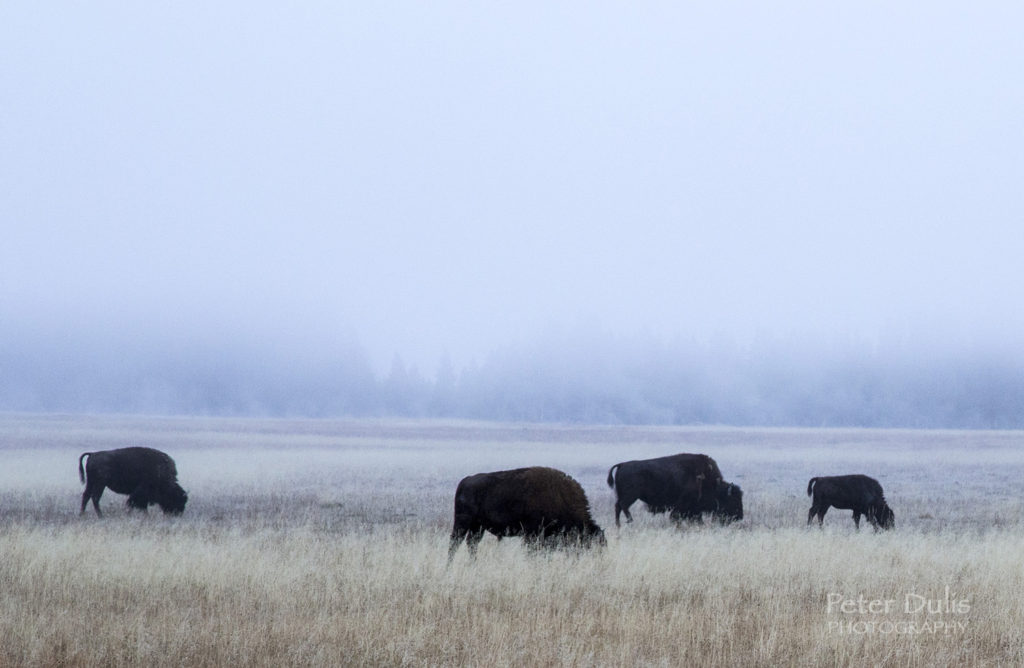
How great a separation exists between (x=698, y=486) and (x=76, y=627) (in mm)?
13160

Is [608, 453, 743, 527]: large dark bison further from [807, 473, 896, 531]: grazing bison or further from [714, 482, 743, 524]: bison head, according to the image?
[807, 473, 896, 531]: grazing bison

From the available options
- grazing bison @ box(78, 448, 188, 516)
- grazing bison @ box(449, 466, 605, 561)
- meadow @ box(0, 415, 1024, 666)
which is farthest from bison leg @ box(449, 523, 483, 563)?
grazing bison @ box(78, 448, 188, 516)

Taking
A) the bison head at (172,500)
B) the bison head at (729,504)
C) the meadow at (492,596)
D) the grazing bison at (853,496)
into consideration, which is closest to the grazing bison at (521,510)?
the meadow at (492,596)

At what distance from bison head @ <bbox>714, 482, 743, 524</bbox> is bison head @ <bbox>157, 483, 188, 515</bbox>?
36.1 feet

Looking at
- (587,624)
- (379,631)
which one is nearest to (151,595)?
Result: (379,631)

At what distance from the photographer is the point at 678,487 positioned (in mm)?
18875

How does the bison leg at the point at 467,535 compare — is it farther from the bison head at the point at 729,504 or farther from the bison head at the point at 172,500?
the bison head at the point at 172,500

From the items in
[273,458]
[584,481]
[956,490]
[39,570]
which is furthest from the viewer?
[273,458]

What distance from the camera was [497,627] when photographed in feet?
25.3

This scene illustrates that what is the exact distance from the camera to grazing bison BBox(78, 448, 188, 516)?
64.2ft

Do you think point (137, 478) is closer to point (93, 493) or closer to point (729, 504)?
point (93, 493)

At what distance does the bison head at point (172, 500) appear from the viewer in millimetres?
19422

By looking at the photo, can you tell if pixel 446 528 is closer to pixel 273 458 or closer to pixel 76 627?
pixel 76 627

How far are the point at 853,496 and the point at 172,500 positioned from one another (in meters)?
14.0
